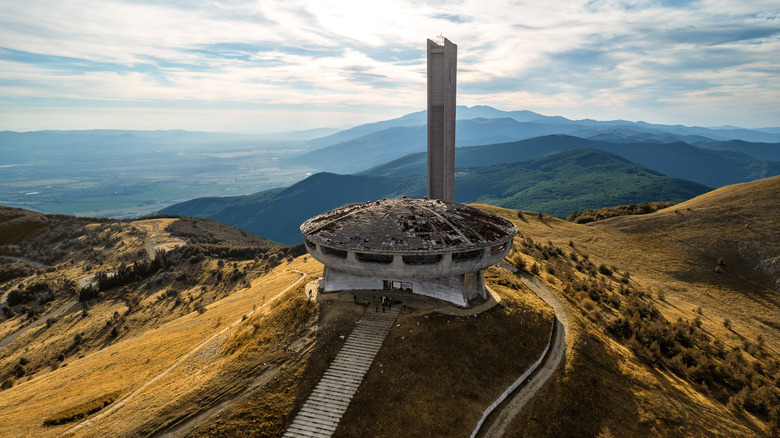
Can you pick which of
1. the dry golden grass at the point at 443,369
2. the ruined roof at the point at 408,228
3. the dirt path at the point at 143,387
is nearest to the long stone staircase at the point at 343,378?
the dry golden grass at the point at 443,369

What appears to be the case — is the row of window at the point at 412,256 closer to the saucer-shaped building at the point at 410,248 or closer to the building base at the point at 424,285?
the saucer-shaped building at the point at 410,248

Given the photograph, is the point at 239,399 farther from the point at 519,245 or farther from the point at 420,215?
the point at 519,245

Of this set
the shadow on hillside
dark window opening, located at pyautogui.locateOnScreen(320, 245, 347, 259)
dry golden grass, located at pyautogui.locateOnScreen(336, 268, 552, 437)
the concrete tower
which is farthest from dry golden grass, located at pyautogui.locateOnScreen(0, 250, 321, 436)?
the concrete tower

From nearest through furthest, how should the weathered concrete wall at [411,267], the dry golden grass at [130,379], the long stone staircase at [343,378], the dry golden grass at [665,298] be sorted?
1. the long stone staircase at [343,378]
2. the dry golden grass at [130,379]
3. the dry golden grass at [665,298]
4. the weathered concrete wall at [411,267]

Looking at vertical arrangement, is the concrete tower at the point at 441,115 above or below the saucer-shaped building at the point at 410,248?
above

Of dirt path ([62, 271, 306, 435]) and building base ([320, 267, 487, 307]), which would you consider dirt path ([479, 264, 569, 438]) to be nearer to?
building base ([320, 267, 487, 307])

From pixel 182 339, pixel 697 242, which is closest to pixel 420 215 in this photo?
pixel 182 339

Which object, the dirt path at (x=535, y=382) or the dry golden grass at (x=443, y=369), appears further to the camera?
the dirt path at (x=535, y=382)
